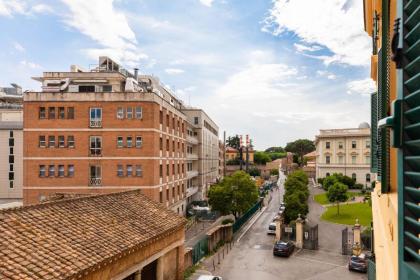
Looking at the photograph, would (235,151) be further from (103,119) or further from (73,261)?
(73,261)

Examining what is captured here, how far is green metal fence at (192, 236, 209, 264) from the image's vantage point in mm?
26788

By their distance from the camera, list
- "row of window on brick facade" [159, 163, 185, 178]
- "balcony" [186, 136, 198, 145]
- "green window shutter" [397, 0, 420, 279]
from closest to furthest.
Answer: "green window shutter" [397, 0, 420, 279], "row of window on brick facade" [159, 163, 185, 178], "balcony" [186, 136, 198, 145]

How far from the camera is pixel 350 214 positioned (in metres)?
44.8

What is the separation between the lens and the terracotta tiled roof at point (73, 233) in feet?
34.4

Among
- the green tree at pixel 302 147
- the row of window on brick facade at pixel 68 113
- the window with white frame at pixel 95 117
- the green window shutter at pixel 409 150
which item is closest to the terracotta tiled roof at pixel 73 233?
the green window shutter at pixel 409 150

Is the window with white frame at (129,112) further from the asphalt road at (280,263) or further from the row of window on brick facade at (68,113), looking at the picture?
the asphalt road at (280,263)

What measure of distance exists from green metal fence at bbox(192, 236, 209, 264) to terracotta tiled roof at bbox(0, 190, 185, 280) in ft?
28.8

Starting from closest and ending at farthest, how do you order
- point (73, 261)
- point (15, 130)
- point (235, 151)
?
point (73, 261)
point (15, 130)
point (235, 151)

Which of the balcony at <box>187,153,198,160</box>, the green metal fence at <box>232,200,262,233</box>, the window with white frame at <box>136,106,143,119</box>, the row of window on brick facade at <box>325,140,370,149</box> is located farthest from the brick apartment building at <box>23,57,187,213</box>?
the row of window on brick facade at <box>325,140,370,149</box>

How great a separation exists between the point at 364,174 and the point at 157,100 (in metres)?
55.0

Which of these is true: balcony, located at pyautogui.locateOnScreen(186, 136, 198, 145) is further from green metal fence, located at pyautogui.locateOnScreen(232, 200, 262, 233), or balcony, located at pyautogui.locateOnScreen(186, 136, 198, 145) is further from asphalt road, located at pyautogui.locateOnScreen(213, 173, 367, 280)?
asphalt road, located at pyautogui.locateOnScreen(213, 173, 367, 280)

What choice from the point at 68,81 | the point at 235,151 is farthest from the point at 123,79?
the point at 235,151

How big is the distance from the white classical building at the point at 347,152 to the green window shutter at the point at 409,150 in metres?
76.4

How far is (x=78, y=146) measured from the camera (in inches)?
1423
